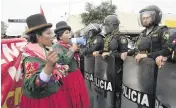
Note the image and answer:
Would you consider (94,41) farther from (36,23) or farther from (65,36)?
(36,23)

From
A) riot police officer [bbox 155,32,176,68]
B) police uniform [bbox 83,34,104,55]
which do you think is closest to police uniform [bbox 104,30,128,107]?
police uniform [bbox 83,34,104,55]

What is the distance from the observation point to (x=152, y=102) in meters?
3.70

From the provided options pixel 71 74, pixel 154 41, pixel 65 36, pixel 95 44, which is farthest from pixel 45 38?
pixel 95 44

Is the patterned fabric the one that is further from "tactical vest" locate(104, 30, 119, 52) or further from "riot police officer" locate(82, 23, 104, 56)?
"riot police officer" locate(82, 23, 104, 56)

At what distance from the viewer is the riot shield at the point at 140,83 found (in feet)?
12.0

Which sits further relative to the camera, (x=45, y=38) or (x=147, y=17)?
(x=147, y=17)

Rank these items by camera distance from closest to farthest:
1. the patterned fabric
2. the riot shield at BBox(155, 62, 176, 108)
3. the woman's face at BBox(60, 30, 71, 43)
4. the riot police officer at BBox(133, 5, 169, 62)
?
the patterned fabric → the riot shield at BBox(155, 62, 176, 108) → the riot police officer at BBox(133, 5, 169, 62) → the woman's face at BBox(60, 30, 71, 43)

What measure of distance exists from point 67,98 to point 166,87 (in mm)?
1362

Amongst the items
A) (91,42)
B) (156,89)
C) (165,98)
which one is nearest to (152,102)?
(156,89)

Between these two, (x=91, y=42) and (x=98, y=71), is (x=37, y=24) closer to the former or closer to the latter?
(x=98, y=71)

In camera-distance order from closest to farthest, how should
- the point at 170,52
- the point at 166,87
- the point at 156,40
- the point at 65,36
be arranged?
the point at 166,87, the point at 170,52, the point at 156,40, the point at 65,36

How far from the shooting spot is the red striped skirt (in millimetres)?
3166

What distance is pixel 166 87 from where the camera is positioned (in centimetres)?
321

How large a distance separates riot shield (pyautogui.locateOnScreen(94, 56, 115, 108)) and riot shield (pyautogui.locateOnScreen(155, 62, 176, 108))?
1.50 m
